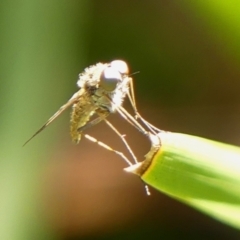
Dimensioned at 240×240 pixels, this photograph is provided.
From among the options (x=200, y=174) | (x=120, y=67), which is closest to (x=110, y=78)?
(x=120, y=67)

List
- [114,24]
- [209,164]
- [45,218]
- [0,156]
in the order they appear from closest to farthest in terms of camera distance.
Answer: [209,164]
[0,156]
[45,218]
[114,24]

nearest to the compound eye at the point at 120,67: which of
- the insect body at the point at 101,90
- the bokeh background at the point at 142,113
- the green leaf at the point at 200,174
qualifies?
the insect body at the point at 101,90

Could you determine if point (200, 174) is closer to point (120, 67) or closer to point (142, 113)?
point (120, 67)

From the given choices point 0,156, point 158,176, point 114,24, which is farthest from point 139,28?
point 158,176

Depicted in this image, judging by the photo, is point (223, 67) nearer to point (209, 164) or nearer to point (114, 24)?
point (114, 24)

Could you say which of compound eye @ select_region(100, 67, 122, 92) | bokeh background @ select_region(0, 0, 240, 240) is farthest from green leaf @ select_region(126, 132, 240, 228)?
bokeh background @ select_region(0, 0, 240, 240)

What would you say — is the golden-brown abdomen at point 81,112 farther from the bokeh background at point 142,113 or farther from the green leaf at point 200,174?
the green leaf at point 200,174

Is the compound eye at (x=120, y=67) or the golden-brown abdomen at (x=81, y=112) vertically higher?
the compound eye at (x=120, y=67)

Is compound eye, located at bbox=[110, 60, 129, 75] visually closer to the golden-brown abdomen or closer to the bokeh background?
the golden-brown abdomen
